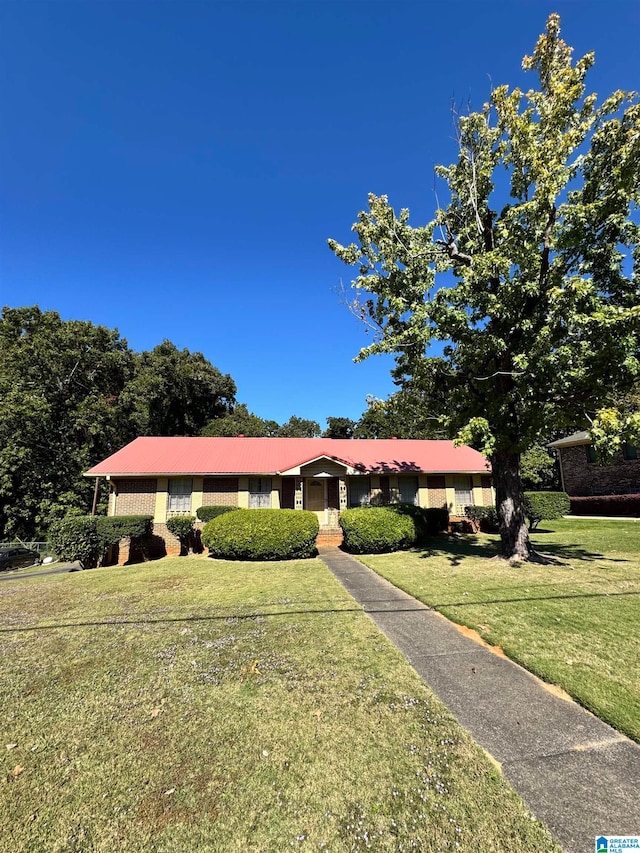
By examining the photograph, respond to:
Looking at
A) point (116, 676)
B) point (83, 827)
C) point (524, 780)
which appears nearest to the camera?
point (83, 827)

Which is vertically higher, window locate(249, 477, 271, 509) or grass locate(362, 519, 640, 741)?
window locate(249, 477, 271, 509)

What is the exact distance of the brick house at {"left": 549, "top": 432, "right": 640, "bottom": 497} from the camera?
23875mm

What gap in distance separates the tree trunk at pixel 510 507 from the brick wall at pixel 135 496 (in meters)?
15.2

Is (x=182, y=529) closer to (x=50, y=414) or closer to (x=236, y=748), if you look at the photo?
(x=236, y=748)

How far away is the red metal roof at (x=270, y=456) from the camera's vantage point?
19.0m

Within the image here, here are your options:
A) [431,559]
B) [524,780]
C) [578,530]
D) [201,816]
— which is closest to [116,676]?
[201,816]

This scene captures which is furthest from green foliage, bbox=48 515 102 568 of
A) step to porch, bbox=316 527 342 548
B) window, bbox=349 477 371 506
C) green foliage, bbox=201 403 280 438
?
green foliage, bbox=201 403 280 438

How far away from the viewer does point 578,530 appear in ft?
59.5

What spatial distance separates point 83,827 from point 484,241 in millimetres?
14373

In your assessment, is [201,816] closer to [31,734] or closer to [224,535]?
[31,734]

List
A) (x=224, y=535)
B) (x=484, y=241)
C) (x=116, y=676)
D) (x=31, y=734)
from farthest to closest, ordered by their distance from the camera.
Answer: (x=224, y=535), (x=484, y=241), (x=116, y=676), (x=31, y=734)

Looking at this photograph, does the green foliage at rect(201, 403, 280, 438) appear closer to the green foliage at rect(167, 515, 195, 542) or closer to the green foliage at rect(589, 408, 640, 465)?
the green foliage at rect(167, 515, 195, 542)

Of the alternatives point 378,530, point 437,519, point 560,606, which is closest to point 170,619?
point 560,606

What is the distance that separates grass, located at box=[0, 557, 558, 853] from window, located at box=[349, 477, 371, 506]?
46.8ft
